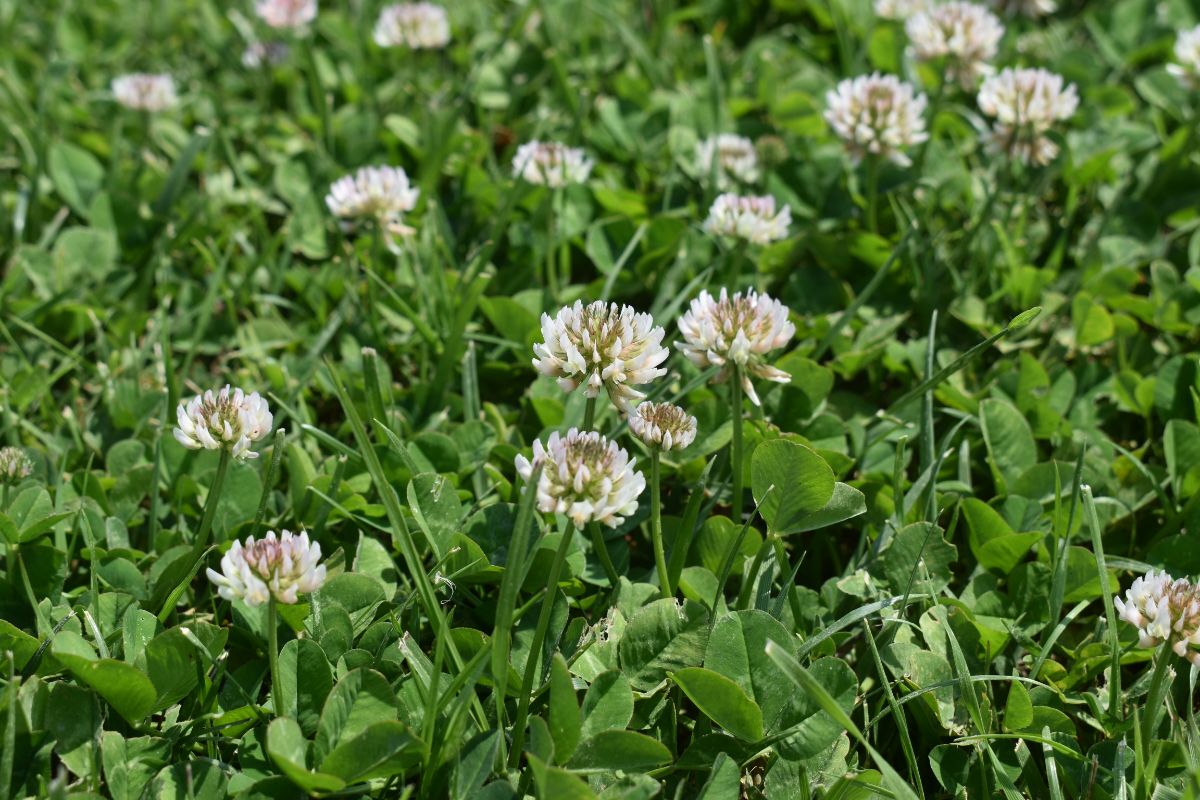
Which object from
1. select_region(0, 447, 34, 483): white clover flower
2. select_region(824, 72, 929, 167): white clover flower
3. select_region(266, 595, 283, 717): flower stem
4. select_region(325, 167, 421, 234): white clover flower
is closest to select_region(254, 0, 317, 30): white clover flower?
select_region(325, 167, 421, 234): white clover flower

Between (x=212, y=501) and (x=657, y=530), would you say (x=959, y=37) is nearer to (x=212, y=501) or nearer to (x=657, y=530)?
(x=657, y=530)

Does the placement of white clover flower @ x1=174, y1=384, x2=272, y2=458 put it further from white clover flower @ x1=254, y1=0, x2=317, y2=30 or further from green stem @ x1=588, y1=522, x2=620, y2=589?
white clover flower @ x1=254, y1=0, x2=317, y2=30

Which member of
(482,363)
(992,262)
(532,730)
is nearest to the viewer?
(532,730)

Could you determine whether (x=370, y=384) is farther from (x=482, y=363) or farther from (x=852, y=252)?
(x=852, y=252)

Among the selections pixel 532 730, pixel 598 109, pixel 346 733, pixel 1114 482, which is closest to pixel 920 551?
pixel 1114 482

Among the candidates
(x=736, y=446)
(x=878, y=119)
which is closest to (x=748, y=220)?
(x=878, y=119)

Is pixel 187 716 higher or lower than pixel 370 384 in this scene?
lower
